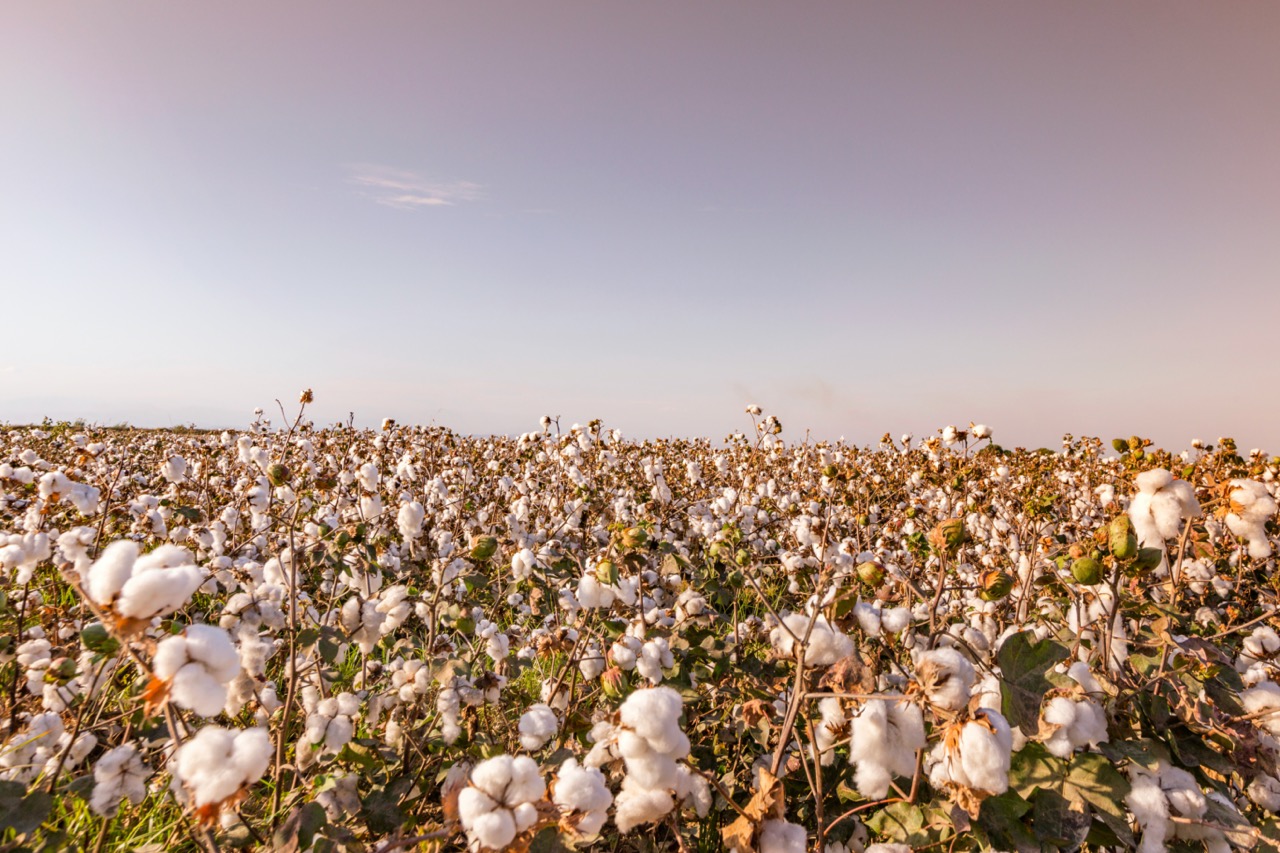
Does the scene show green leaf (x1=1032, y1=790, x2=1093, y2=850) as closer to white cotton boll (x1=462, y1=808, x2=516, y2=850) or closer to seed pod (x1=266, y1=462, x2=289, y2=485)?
white cotton boll (x1=462, y1=808, x2=516, y2=850)

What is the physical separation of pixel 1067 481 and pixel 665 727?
887 centimetres

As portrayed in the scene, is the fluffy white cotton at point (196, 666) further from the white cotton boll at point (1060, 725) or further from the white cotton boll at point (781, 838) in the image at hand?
the white cotton boll at point (1060, 725)

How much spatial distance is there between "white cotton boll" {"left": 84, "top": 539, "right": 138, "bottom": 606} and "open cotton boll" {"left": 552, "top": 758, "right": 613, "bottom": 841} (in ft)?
3.21

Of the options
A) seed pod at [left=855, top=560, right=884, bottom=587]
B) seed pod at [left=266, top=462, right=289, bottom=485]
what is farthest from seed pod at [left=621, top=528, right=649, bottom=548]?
seed pod at [left=266, top=462, right=289, bottom=485]

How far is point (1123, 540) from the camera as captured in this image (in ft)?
6.03

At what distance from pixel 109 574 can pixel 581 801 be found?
1.06 metres

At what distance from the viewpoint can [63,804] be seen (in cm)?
302

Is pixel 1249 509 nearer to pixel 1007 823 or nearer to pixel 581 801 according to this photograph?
pixel 1007 823

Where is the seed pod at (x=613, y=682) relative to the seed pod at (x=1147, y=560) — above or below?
below

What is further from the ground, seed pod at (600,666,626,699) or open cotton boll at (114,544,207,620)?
open cotton boll at (114,544,207,620)

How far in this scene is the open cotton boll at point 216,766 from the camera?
112cm

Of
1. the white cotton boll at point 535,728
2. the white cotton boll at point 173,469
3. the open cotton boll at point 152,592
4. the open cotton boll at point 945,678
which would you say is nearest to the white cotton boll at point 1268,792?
the open cotton boll at point 945,678

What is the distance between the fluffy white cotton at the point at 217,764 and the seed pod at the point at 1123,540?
224 centimetres

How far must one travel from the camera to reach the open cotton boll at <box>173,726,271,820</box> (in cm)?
112
